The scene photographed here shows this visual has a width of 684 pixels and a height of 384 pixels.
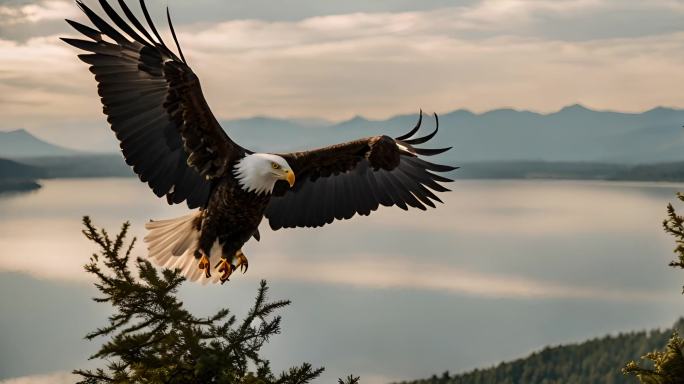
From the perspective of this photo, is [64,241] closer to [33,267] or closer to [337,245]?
[33,267]

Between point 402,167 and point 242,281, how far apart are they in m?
99.0

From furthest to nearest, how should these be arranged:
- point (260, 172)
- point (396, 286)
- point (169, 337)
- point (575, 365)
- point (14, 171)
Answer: point (396, 286)
point (14, 171)
point (575, 365)
point (260, 172)
point (169, 337)

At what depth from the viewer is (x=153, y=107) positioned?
5.83 metres

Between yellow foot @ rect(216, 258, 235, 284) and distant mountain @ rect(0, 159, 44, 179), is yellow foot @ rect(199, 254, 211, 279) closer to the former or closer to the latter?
yellow foot @ rect(216, 258, 235, 284)

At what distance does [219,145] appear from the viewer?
5609 millimetres

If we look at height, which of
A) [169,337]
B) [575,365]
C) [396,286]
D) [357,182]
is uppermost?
[396,286]

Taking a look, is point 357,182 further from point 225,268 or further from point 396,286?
point 396,286

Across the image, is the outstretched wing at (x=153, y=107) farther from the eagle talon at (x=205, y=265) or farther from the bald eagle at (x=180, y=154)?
the eagle talon at (x=205, y=265)

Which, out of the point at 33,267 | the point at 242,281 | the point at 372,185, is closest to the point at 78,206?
the point at 33,267

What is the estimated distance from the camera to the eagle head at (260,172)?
5422 millimetres

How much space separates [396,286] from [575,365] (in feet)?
294

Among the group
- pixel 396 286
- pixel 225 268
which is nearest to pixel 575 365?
pixel 225 268

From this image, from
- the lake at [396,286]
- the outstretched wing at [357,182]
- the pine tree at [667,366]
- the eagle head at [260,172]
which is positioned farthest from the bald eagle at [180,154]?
the lake at [396,286]

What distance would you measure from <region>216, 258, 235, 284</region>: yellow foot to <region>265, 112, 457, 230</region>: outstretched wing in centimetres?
84
